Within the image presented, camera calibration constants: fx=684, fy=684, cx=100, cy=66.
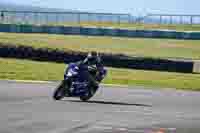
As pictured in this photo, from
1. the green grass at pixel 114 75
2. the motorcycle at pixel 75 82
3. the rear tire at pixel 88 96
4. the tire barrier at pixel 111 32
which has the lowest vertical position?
the tire barrier at pixel 111 32

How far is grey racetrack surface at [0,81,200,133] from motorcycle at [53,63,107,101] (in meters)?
0.26

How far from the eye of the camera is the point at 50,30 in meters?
68.1

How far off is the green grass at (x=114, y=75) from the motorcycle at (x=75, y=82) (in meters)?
8.58

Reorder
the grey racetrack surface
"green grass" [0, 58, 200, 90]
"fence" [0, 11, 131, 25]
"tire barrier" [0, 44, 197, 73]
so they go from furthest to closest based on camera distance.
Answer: "fence" [0, 11, 131, 25] < "tire barrier" [0, 44, 197, 73] < "green grass" [0, 58, 200, 90] < the grey racetrack surface

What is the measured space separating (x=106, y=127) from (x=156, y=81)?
16.4 meters

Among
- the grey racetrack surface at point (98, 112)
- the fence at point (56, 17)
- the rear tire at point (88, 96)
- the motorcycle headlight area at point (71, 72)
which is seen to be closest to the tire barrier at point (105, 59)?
the grey racetrack surface at point (98, 112)

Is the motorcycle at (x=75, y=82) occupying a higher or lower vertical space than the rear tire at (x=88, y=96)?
higher

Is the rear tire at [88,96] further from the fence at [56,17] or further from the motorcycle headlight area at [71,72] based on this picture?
the fence at [56,17]

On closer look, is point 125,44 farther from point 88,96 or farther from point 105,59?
point 88,96

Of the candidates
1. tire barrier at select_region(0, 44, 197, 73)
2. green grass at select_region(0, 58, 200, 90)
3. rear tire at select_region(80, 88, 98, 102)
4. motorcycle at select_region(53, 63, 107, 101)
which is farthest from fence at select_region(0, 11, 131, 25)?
motorcycle at select_region(53, 63, 107, 101)

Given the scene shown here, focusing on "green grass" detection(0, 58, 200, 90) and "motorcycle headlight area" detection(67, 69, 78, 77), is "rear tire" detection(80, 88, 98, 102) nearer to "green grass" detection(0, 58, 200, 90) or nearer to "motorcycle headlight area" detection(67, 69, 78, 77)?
"motorcycle headlight area" detection(67, 69, 78, 77)

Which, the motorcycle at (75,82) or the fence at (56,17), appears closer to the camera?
the motorcycle at (75,82)

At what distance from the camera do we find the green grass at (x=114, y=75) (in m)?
28.2

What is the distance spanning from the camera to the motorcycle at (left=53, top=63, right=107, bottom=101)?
1870 centimetres
